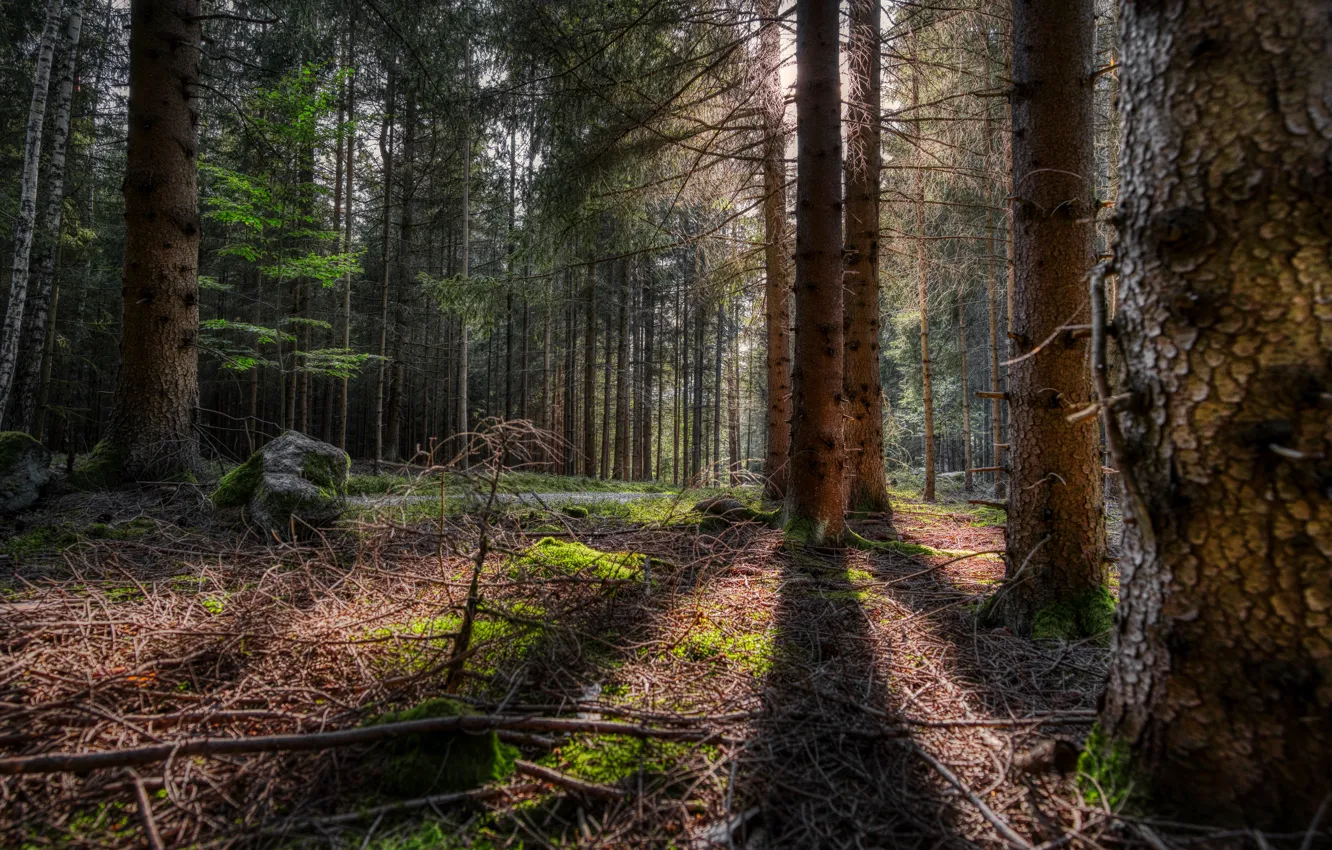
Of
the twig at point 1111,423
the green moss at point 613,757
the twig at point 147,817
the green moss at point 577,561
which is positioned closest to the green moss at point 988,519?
the green moss at point 577,561

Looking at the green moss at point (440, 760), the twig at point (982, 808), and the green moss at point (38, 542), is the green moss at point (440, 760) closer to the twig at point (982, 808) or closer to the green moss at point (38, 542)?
the twig at point (982, 808)

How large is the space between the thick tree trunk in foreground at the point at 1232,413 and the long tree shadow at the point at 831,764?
65cm

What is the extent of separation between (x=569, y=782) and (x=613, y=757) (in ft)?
0.66

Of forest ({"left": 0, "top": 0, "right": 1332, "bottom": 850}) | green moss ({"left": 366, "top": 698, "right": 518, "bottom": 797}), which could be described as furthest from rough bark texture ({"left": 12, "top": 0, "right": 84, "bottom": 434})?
green moss ({"left": 366, "top": 698, "right": 518, "bottom": 797})

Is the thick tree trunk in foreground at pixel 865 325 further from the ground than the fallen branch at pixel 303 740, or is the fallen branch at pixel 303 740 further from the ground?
the thick tree trunk in foreground at pixel 865 325

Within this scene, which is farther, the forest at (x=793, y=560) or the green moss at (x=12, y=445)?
the green moss at (x=12, y=445)

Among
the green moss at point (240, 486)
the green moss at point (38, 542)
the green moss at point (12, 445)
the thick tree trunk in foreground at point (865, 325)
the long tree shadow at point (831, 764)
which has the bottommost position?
the long tree shadow at point (831, 764)

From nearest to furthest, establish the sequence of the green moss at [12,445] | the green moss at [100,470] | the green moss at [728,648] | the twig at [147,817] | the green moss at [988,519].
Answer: the twig at [147,817]
the green moss at [728,648]
the green moss at [12,445]
the green moss at [100,470]
the green moss at [988,519]

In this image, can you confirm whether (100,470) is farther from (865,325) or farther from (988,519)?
(988,519)

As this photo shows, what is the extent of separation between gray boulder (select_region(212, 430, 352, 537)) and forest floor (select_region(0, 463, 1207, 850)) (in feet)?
1.51

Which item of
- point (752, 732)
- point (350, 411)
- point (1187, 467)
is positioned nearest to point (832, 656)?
point (752, 732)

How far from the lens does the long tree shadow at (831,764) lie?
4.83 feet

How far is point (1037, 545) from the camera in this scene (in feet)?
9.76

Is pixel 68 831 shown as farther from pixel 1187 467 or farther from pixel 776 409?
pixel 776 409
